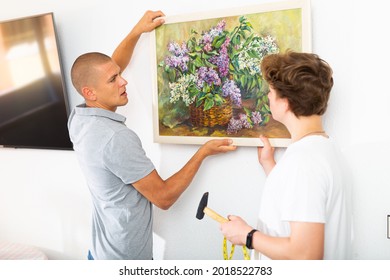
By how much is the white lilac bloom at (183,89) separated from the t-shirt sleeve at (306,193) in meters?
0.60

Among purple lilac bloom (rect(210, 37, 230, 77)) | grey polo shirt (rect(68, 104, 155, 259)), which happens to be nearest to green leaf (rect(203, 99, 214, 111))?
purple lilac bloom (rect(210, 37, 230, 77))

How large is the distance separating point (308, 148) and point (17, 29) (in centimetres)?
150

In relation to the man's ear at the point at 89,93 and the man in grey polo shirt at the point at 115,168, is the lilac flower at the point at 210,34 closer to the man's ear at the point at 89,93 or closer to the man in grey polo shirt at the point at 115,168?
the man in grey polo shirt at the point at 115,168

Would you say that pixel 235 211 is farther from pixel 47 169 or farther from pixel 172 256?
pixel 47 169

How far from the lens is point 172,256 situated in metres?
1.68

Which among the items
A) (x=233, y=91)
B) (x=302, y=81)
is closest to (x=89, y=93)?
(x=233, y=91)

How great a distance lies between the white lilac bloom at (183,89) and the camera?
59.2 inches

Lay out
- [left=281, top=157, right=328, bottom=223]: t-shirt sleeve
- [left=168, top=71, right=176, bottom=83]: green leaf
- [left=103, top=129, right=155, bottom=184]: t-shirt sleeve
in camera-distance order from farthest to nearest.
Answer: [left=168, top=71, right=176, bottom=83]: green leaf
[left=103, top=129, right=155, bottom=184]: t-shirt sleeve
[left=281, top=157, right=328, bottom=223]: t-shirt sleeve

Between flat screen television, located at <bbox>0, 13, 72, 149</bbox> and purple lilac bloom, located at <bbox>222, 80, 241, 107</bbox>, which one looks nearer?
purple lilac bloom, located at <bbox>222, 80, 241, 107</bbox>

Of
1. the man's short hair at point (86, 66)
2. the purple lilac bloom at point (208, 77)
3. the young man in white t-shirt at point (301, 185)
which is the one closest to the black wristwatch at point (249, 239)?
the young man in white t-shirt at point (301, 185)

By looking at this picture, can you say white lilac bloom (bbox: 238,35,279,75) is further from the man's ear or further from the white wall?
the man's ear

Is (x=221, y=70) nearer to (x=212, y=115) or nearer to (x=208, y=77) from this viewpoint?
(x=208, y=77)

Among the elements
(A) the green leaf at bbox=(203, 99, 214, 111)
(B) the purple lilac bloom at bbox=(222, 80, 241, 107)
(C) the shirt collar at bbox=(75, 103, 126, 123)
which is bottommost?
(C) the shirt collar at bbox=(75, 103, 126, 123)

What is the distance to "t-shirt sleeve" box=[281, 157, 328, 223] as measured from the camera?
990 millimetres
